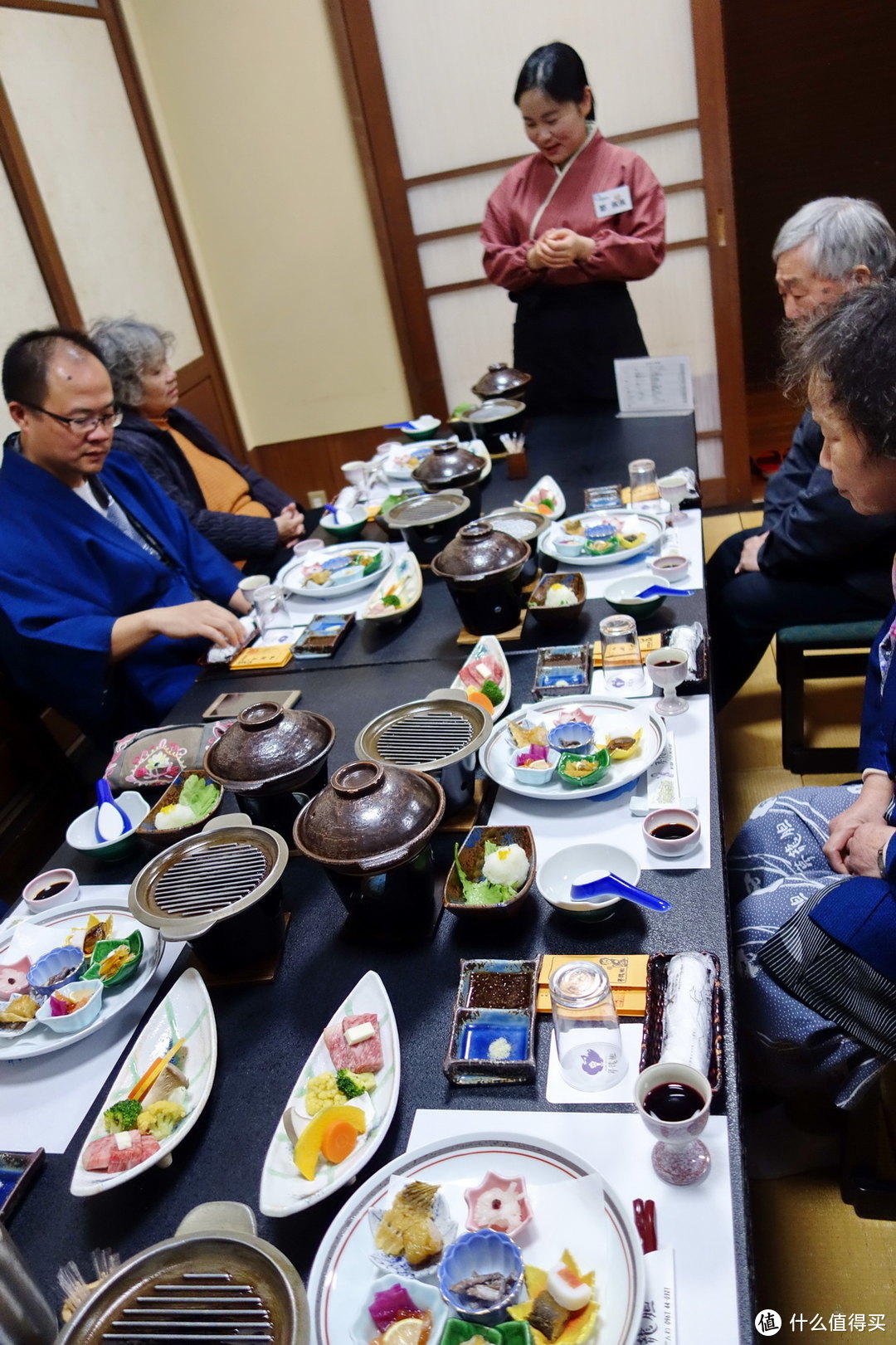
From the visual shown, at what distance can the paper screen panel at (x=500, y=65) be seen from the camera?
13.7 ft

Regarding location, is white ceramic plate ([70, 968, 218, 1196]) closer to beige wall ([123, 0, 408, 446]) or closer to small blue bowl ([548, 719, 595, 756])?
small blue bowl ([548, 719, 595, 756])

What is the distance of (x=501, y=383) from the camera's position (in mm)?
3373

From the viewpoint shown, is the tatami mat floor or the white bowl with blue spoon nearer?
the white bowl with blue spoon

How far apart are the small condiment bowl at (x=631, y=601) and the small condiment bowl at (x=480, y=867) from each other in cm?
77

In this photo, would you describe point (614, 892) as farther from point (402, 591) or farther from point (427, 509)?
point (427, 509)

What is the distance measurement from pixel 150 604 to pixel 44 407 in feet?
1.95

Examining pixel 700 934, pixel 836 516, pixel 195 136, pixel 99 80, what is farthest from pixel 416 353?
pixel 700 934

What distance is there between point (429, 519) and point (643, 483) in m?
0.64

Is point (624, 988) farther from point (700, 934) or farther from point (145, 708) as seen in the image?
point (145, 708)

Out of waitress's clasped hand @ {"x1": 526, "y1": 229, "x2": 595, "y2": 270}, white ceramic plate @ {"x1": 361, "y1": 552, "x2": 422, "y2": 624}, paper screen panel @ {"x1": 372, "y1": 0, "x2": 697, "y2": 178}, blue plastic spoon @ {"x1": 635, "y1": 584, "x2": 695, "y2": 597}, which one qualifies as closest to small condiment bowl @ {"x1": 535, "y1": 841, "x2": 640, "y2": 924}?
blue plastic spoon @ {"x1": 635, "y1": 584, "x2": 695, "y2": 597}

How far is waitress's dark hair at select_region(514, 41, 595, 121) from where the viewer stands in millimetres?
3193

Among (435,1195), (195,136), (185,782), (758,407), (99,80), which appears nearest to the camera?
(435,1195)

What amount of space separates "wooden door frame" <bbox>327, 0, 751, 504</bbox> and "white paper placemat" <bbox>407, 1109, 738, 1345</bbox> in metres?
4.19

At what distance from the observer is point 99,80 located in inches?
167
